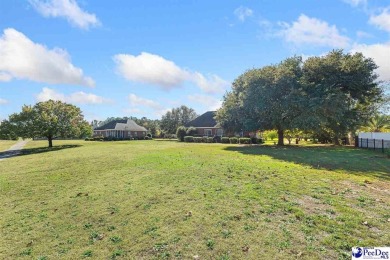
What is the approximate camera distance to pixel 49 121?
42.2 metres

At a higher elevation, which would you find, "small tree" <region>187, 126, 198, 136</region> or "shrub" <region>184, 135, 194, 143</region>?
"small tree" <region>187, 126, 198, 136</region>

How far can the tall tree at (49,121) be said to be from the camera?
1639 inches

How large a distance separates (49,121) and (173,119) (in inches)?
1872

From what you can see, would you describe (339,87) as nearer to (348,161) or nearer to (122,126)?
(348,161)

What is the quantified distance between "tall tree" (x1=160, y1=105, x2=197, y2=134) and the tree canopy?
170 feet

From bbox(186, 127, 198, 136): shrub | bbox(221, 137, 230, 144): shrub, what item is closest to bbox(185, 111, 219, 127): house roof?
bbox(186, 127, 198, 136): shrub

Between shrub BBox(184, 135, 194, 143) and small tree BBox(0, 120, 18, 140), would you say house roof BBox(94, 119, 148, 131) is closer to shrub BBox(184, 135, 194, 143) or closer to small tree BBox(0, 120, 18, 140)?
shrub BBox(184, 135, 194, 143)

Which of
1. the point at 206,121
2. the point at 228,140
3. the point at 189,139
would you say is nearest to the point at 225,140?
the point at 228,140

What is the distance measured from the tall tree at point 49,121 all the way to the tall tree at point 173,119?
39889mm

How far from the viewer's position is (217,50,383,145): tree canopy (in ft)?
100

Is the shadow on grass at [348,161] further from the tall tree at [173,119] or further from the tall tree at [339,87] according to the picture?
the tall tree at [173,119]

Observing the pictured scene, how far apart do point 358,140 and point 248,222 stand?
3157 cm

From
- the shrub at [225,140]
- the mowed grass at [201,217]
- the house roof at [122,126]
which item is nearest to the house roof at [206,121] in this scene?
the shrub at [225,140]

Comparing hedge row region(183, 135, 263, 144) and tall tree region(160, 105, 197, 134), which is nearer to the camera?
hedge row region(183, 135, 263, 144)
